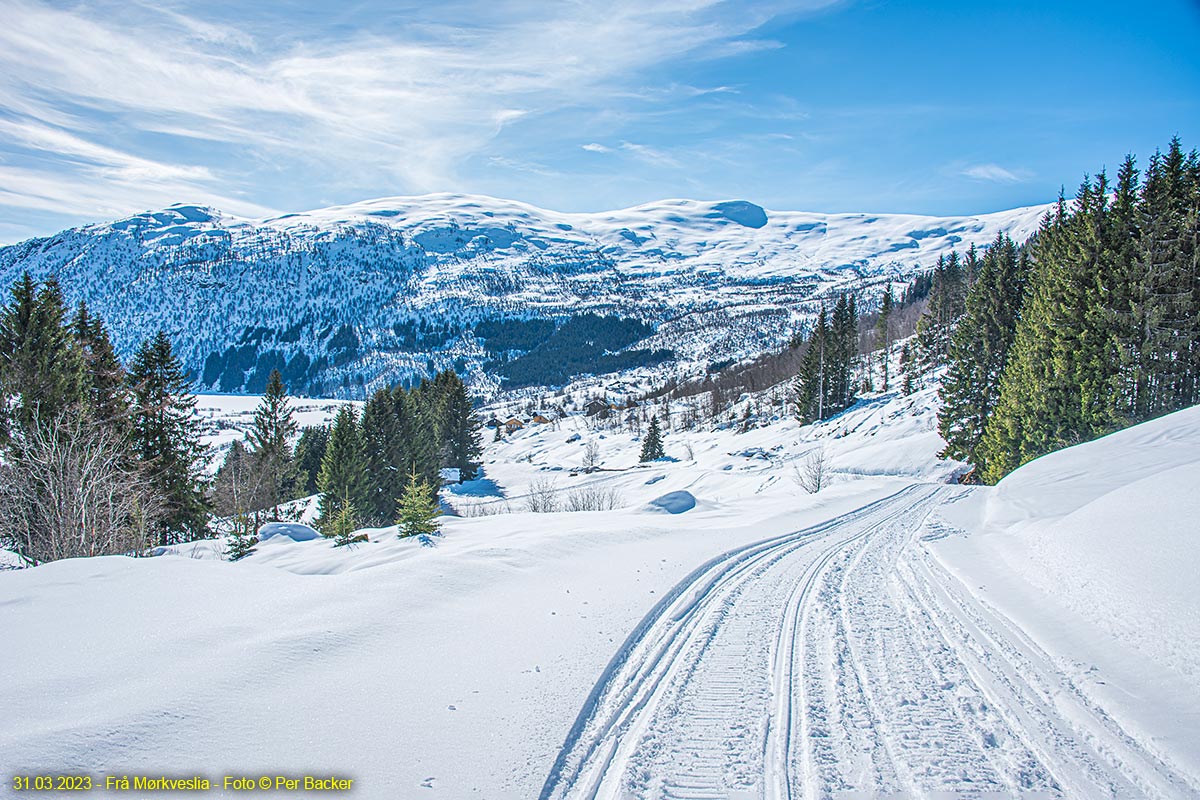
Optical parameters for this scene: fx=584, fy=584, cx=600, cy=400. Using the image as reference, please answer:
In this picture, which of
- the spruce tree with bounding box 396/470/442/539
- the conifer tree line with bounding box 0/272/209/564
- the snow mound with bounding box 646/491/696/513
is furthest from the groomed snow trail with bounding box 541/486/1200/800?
the conifer tree line with bounding box 0/272/209/564

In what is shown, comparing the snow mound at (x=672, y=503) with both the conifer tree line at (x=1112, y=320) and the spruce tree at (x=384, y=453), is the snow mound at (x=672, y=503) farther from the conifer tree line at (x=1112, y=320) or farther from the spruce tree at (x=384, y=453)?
the spruce tree at (x=384, y=453)

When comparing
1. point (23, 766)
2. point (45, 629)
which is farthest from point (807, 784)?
point (45, 629)

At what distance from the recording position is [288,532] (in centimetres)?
1828

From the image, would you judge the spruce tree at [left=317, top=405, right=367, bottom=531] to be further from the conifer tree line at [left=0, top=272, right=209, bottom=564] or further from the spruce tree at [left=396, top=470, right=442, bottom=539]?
the spruce tree at [left=396, top=470, right=442, bottom=539]

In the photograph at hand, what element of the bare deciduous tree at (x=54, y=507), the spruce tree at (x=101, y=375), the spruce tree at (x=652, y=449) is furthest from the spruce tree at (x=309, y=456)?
the bare deciduous tree at (x=54, y=507)

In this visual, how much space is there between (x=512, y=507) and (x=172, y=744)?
4344 centimetres

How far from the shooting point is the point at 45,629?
5.74 metres

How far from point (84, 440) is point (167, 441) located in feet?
27.5

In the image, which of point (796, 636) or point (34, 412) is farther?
point (34, 412)

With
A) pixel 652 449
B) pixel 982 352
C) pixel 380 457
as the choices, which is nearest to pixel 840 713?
pixel 982 352

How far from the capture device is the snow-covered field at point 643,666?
14.3 ft

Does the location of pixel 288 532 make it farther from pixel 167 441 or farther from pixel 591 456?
pixel 591 456

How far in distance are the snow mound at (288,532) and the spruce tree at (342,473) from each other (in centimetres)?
1369

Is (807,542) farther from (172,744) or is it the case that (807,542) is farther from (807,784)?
(172,744)
